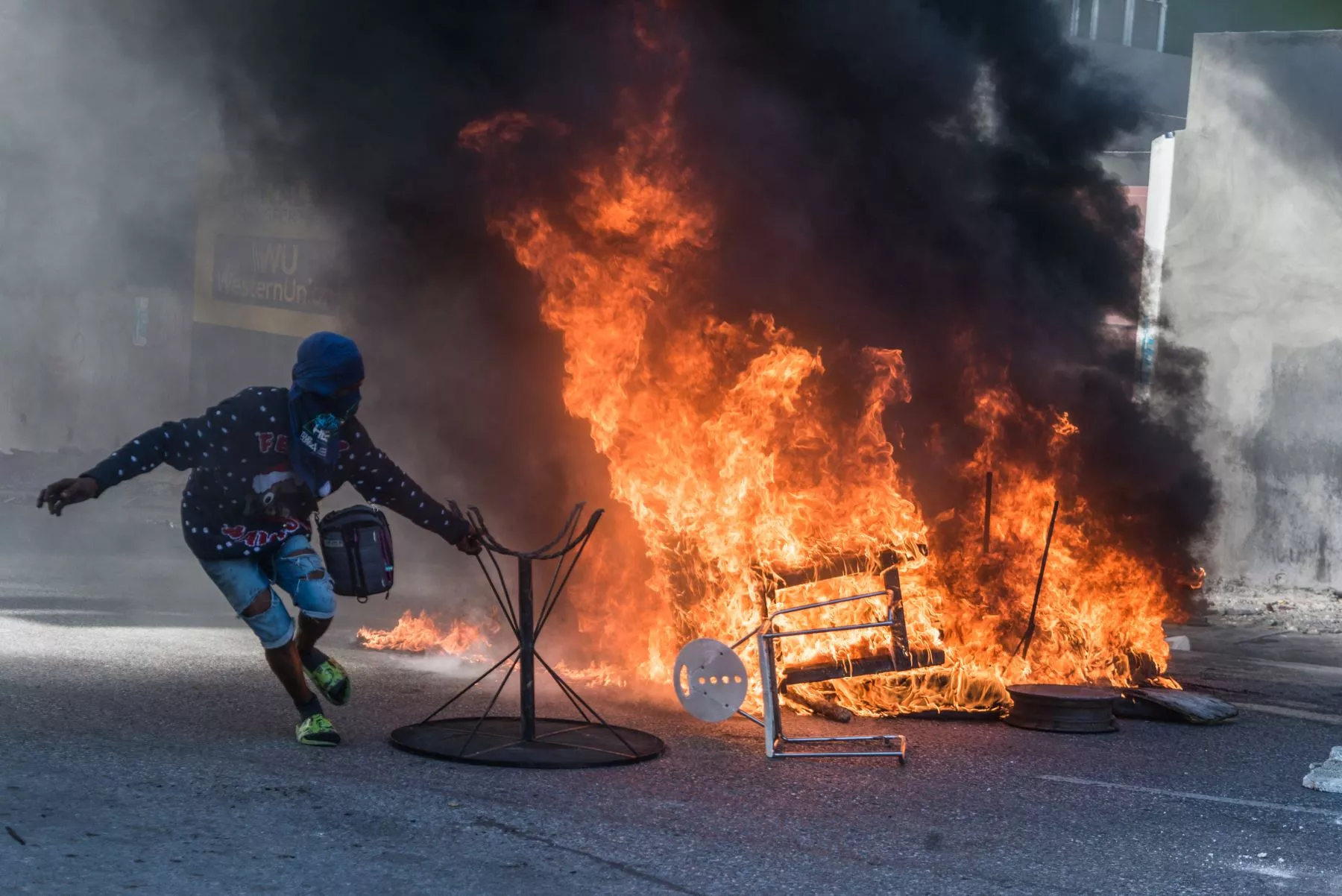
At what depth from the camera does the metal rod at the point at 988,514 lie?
8477 mm

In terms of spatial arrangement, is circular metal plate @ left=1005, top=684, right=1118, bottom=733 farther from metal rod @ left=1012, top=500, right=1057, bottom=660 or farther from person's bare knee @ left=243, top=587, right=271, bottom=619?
person's bare knee @ left=243, top=587, right=271, bottom=619

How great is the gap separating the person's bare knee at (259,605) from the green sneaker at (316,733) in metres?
0.48

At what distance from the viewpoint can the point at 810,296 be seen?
30.3 ft

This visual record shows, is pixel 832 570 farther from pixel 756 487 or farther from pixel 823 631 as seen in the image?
pixel 823 631

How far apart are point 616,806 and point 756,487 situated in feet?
9.31

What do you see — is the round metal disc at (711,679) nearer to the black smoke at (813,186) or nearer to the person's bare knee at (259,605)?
the person's bare knee at (259,605)

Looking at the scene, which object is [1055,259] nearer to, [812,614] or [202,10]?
[812,614]

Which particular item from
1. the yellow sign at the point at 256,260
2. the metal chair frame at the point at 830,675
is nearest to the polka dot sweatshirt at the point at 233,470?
the metal chair frame at the point at 830,675

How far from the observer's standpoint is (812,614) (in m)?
7.63

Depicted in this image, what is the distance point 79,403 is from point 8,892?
24506 millimetres

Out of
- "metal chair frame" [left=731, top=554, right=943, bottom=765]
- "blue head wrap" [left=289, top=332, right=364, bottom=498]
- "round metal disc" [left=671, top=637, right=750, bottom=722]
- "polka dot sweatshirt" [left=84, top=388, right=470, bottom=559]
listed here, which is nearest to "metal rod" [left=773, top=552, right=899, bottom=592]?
"metal chair frame" [left=731, top=554, right=943, bottom=765]

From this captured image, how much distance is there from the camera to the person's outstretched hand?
5.55 m

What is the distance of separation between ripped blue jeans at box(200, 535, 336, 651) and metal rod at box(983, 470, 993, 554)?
158 inches

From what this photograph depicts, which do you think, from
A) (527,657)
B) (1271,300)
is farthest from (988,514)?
(1271,300)
